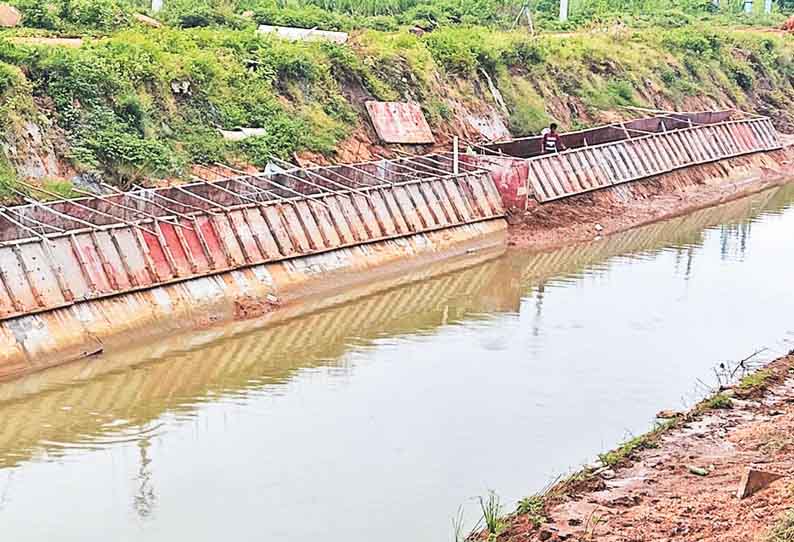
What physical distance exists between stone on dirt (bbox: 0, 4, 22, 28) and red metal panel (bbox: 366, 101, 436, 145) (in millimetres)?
9050

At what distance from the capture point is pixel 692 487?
10.6 metres

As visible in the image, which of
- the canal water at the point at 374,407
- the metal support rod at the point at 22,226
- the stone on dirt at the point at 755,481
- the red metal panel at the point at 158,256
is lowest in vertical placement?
the canal water at the point at 374,407

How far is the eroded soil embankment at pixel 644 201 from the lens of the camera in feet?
82.1

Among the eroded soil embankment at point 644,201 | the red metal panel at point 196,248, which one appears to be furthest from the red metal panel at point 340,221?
the eroded soil embankment at point 644,201

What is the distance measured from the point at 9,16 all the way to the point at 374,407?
19.5 metres

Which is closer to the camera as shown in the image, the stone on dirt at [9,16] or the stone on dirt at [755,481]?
the stone on dirt at [755,481]

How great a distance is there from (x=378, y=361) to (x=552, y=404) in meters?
3.01

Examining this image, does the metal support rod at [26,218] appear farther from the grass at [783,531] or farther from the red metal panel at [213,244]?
Result: the grass at [783,531]

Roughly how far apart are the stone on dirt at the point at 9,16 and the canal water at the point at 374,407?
46.4ft

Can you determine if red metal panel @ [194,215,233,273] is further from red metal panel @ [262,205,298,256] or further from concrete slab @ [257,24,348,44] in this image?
concrete slab @ [257,24,348,44]

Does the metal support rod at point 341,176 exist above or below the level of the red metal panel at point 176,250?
above

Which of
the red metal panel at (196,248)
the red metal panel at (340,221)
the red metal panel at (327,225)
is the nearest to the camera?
the red metal panel at (196,248)

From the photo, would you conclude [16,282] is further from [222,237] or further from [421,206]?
[421,206]

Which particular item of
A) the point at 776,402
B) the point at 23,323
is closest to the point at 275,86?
the point at 23,323
